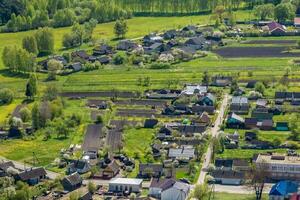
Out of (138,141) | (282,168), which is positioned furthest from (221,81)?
(282,168)

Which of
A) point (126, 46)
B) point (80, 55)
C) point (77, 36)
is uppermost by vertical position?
point (77, 36)

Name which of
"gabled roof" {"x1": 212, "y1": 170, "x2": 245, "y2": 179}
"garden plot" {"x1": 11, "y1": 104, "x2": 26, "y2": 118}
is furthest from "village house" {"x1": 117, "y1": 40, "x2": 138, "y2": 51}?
"gabled roof" {"x1": 212, "y1": 170, "x2": 245, "y2": 179}

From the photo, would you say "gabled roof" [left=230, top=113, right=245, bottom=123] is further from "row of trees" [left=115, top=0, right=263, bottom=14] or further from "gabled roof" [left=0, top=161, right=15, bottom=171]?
"row of trees" [left=115, top=0, right=263, bottom=14]

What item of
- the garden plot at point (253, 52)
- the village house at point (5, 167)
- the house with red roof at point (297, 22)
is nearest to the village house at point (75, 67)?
the garden plot at point (253, 52)

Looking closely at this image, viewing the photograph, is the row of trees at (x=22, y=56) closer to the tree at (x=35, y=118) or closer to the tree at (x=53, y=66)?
the tree at (x=53, y=66)

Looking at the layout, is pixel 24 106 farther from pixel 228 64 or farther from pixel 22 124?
pixel 228 64

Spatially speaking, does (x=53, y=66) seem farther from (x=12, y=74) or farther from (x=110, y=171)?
(x=110, y=171)

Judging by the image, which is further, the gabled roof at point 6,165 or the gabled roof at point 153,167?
the gabled roof at point 6,165
